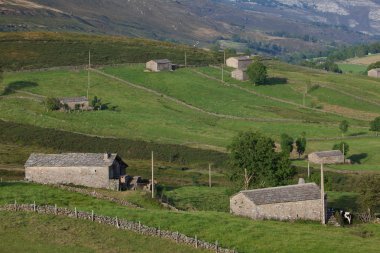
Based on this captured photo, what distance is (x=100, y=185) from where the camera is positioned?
90.9 metres

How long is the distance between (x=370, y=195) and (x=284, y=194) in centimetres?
1017

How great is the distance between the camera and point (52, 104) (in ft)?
496

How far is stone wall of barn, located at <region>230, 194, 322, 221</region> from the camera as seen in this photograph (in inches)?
2958

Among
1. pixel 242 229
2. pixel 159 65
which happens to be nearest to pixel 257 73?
pixel 159 65

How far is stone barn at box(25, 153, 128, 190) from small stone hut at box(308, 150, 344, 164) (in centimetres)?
4069

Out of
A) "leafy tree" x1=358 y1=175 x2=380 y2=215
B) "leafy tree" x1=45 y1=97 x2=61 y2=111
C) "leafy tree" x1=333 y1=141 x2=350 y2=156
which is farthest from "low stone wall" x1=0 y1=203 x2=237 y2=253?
"leafy tree" x1=45 y1=97 x2=61 y2=111

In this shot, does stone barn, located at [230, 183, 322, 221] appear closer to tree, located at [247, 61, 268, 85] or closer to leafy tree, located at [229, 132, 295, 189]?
A: leafy tree, located at [229, 132, 295, 189]

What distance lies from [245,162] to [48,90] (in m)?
83.1

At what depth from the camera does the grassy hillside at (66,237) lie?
59.8 metres

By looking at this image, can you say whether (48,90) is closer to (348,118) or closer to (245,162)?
(348,118)

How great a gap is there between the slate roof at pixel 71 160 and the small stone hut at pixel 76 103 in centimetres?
6015

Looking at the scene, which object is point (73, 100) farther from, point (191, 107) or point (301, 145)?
point (301, 145)

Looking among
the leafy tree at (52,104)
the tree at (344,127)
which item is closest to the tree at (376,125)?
the tree at (344,127)

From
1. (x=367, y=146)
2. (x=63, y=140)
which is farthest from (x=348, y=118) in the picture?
(x=63, y=140)
